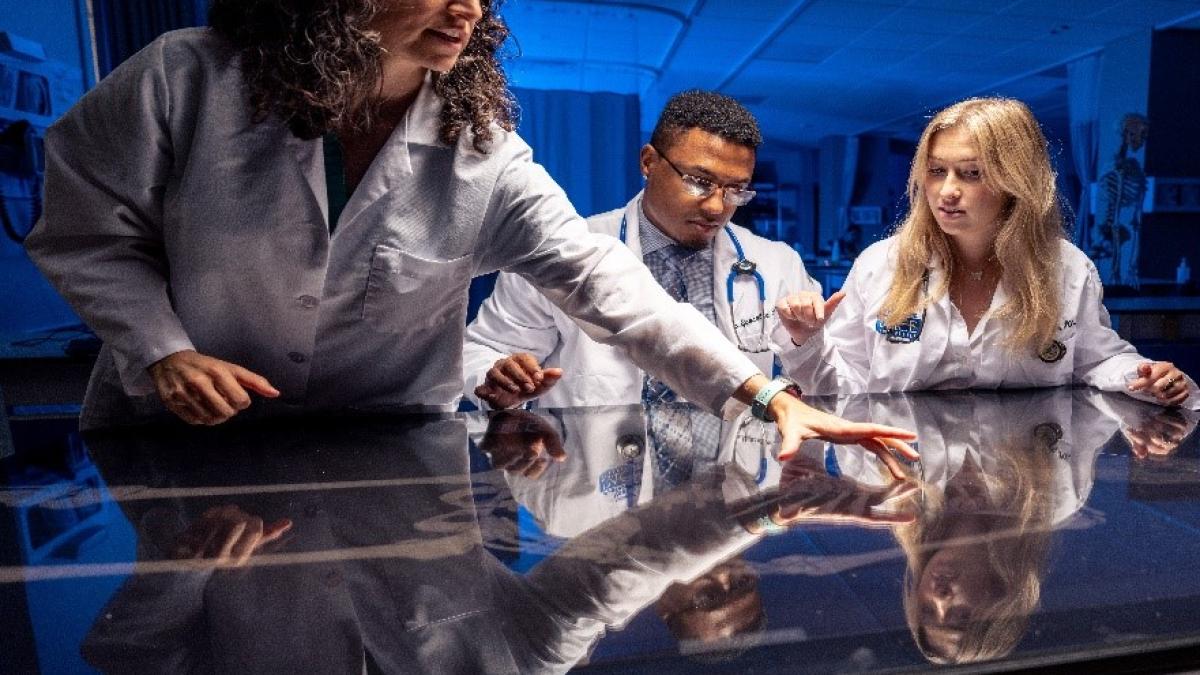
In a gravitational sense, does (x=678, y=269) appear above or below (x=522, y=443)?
above

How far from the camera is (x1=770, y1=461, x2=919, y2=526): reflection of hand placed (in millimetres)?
668

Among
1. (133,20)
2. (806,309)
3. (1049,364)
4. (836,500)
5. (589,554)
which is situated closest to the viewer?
(589,554)

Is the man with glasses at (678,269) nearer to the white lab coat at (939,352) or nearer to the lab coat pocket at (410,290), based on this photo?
the white lab coat at (939,352)

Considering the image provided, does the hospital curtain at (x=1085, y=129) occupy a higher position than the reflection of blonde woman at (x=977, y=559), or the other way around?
the hospital curtain at (x=1085, y=129)

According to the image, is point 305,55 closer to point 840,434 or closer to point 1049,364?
point 840,434

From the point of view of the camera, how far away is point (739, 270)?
199cm

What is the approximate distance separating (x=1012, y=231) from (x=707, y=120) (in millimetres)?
732

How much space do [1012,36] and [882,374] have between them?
4.66m

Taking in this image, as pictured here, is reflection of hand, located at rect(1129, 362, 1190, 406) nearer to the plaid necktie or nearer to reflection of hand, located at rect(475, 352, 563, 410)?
the plaid necktie

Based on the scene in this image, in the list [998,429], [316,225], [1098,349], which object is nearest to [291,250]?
[316,225]

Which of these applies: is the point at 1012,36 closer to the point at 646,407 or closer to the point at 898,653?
the point at 646,407

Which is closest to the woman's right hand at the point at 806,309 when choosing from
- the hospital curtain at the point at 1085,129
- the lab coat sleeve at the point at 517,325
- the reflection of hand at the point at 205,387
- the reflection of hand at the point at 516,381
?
the reflection of hand at the point at 516,381

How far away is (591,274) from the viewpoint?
1.16 meters

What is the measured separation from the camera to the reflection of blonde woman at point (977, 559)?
454mm
